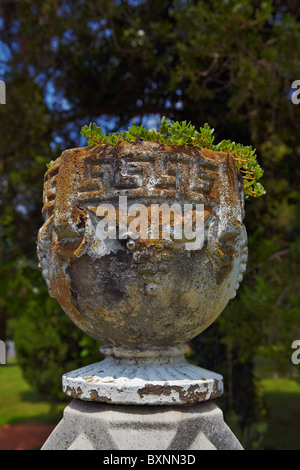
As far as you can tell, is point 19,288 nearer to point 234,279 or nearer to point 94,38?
point 94,38

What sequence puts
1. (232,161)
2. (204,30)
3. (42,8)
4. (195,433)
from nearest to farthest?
(195,433) < (232,161) < (204,30) < (42,8)

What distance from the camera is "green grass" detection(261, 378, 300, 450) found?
5.25m

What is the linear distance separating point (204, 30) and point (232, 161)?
210 centimetres

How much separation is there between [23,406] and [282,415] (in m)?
3.85

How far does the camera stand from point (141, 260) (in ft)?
6.62

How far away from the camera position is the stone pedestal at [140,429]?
195cm

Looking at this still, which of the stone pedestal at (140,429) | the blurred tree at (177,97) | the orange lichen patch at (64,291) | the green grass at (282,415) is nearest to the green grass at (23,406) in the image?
the blurred tree at (177,97)

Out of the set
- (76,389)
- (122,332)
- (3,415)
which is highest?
(122,332)

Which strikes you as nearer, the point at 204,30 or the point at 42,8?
the point at 204,30

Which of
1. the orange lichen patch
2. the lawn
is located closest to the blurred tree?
the lawn

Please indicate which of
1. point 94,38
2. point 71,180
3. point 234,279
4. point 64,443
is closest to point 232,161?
point 234,279

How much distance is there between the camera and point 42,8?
14.9 ft

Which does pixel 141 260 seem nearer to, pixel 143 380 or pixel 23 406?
pixel 143 380
